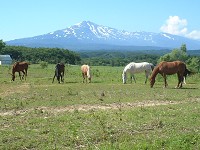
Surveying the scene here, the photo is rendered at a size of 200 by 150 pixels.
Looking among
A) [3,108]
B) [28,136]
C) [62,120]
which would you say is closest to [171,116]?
[62,120]

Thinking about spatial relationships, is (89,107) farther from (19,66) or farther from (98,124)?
(19,66)

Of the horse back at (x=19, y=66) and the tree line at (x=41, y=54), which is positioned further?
the tree line at (x=41, y=54)

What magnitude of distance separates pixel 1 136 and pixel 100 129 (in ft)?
9.36

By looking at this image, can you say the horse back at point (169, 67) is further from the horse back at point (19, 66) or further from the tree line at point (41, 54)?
the tree line at point (41, 54)

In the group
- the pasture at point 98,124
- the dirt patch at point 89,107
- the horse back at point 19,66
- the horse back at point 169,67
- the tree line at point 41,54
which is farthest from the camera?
the tree line at point 41,54

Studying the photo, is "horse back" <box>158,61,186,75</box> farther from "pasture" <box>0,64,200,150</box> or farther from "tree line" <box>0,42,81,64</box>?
"tree line" <box>0,42,81,64</box>

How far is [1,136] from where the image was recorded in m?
10.3

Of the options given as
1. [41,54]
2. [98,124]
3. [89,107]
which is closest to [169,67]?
[89,107]

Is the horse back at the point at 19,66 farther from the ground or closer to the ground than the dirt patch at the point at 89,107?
farther from the ground

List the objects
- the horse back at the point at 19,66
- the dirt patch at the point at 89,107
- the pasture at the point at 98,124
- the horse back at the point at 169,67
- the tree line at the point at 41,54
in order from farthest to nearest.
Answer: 1. the tree line at the point at 41,54
2. the horse back at the point at 19,66
3. the horse back at the point at 169,67
4. the dirt patch at the point at 89,107
5. the pasture at the point at 98,124

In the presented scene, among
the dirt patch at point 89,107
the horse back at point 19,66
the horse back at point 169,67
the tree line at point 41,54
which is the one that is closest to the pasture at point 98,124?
the dirt patch at point 89,107

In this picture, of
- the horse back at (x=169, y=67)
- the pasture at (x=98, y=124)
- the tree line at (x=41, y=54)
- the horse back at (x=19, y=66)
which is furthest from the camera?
the tree line at (x=41, y=54)

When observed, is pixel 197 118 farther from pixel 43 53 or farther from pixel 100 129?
pixel 43 53

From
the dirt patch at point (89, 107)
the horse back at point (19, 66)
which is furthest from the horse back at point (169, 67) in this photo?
the horse back at point (19, 66)
